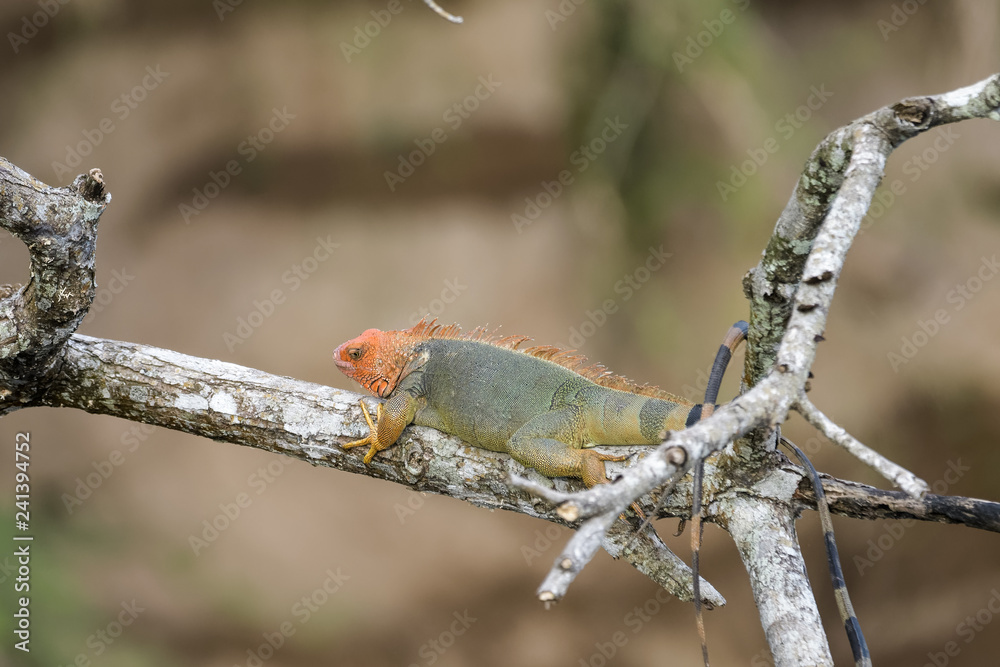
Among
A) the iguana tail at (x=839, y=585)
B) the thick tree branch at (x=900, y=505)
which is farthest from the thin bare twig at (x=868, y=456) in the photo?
the thick tree branch at (x=900, y=505)

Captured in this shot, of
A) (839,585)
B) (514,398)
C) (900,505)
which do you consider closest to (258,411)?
(514,398)

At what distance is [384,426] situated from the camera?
9.75ft

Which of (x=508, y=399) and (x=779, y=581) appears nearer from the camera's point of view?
(x=779, y=581)

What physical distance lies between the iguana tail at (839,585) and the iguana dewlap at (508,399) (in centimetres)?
46

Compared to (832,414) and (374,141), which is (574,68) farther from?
(832,414)

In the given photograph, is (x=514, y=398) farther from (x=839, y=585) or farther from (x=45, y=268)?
(x=45, y=268)

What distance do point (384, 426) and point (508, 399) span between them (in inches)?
19.7

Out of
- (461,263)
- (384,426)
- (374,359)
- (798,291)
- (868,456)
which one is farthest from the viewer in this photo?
(461,263)

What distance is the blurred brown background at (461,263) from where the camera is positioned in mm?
5273

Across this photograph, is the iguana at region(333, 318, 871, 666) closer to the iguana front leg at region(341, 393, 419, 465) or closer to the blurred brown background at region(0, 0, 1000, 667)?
the iguana front leg at region(341, 393, 419, 465)

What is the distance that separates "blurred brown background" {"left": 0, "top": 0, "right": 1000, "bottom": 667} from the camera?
17.3 ft

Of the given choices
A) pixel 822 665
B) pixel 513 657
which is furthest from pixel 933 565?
pixel 822 665

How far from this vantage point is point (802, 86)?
5.45 metres

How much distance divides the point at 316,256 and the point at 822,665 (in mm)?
4688
